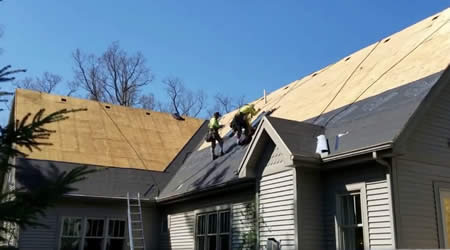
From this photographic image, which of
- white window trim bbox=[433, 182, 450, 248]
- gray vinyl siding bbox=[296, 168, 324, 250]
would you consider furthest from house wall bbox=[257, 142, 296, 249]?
white window trim bbox=[433, 182, 450, 248]

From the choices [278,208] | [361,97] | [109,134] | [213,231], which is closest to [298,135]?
[278,208]

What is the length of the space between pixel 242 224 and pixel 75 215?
610 centimetres

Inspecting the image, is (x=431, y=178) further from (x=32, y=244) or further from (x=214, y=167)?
(x=32, y=244)

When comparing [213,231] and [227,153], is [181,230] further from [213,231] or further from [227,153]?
[227,153]

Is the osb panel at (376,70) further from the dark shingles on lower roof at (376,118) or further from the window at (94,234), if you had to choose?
the window at (94,234)

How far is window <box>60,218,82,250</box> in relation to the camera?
14461 mm

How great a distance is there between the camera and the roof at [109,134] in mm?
17047

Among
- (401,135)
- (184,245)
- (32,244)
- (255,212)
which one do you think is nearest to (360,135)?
(401,135)

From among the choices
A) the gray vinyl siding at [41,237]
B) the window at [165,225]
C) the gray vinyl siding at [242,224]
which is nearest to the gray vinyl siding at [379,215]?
the gray vinyl siding at [242,224]

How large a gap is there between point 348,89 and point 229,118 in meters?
7.83

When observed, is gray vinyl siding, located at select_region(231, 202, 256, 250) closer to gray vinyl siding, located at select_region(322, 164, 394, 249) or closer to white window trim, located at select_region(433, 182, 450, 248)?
gray vinyl siding, located at select_region(322, 164, 394, 249)

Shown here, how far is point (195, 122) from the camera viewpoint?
21625 mm

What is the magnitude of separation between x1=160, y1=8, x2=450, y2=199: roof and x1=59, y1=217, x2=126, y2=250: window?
1944 mm

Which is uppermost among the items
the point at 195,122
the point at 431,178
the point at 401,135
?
the point at 195,122
